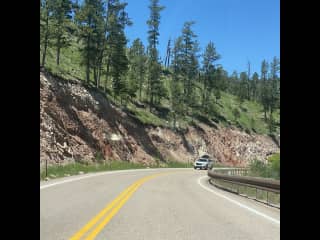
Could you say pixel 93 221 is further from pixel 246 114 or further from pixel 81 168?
pixel 246 114

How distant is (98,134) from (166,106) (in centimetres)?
3101

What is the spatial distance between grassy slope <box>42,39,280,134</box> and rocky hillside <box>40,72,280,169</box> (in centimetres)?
223

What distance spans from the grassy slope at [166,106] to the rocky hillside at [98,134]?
7.30 feet

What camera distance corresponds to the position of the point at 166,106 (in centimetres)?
7912

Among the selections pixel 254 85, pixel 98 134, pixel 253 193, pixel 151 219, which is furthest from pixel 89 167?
pixel 254 85

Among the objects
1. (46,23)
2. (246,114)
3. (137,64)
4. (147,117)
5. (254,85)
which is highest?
(254,85)

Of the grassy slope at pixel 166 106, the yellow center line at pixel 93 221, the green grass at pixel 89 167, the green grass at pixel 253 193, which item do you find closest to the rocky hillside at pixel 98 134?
the green grass at pixel 89 167

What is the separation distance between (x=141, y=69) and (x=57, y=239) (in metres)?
74.3

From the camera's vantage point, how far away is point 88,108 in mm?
50812

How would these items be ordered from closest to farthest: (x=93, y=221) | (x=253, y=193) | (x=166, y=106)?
(x=93, y=221) < (x=253, y=193) < (x=166, y=106)

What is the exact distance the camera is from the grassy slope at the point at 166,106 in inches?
2379
